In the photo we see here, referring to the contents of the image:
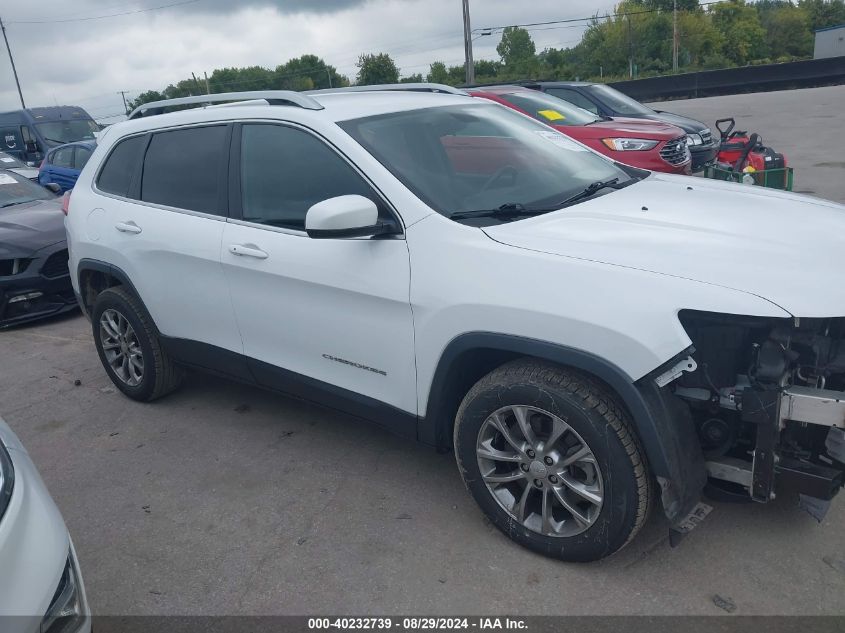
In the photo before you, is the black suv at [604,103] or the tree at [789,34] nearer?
the black suv at [604,103]

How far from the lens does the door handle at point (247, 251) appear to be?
3545 mm

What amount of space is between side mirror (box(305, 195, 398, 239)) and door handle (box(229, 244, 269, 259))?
62 cm

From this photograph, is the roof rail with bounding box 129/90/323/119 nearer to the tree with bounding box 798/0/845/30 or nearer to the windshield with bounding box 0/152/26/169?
the windshield with bounding box 0/152/26/169

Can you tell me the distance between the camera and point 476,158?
3619 millimetres

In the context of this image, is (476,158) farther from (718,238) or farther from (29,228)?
(29,228)

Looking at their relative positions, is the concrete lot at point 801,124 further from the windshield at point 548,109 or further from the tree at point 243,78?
the tree at point 243,78

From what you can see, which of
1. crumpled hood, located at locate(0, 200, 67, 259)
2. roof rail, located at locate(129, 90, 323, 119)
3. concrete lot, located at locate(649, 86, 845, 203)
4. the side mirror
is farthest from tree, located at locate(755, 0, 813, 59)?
the side mirror

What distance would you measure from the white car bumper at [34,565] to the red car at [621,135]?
22.0 ft

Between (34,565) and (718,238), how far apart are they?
2.49 metres

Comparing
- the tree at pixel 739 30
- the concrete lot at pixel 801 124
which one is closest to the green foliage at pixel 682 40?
the tree at pixel 739 30

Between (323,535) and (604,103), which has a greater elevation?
(604,103)

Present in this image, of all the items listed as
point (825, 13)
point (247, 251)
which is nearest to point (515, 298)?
point (247, 251)

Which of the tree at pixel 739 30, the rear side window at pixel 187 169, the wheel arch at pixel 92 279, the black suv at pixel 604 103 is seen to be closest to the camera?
the rear side window at pixel 187 169

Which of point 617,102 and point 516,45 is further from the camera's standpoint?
point 516,45
